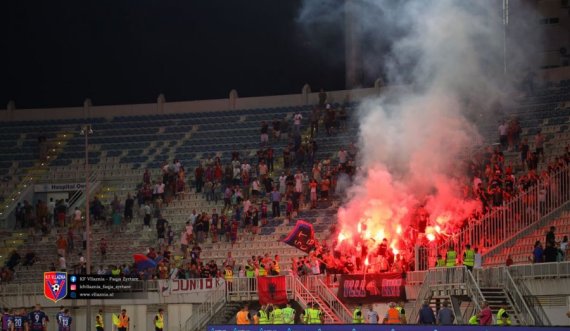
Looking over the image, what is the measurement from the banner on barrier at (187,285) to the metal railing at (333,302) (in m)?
3.52

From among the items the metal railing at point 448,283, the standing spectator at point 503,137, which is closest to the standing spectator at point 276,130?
the standing spectator at point 503,137

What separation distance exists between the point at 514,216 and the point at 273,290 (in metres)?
7.49

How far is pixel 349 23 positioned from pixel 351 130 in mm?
5266

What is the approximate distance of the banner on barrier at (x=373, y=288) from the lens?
38.3 meters

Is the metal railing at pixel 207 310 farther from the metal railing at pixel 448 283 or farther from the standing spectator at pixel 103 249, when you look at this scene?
the metal railing at pixel 448 283

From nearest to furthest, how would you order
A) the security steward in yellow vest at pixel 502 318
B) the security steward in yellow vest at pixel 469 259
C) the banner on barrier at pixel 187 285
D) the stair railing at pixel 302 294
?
1. the security steward in yellow vest at pixel 502 318
2. the security steward in yellow vest at pixel 469 259
3. the stair railing at pixel 302 294
4. the banner on barrier at pixel 187 285

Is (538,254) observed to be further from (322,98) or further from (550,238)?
(322,98)

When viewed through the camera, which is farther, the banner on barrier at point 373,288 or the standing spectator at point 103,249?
the standing spectator at point 103,249

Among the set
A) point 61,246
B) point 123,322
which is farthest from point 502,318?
point 61,246

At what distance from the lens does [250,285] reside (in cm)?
4147

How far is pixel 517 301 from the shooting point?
112 ft

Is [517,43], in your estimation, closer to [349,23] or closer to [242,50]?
[349,23]

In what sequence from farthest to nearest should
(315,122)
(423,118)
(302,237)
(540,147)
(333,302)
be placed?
(315,122) < (423,118) < (540,147) < (302,237) < (333,302)

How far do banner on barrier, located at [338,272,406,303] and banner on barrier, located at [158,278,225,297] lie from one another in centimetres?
465
